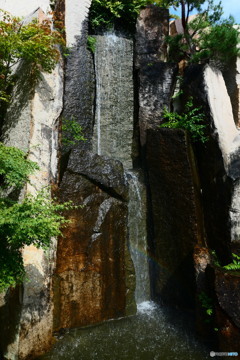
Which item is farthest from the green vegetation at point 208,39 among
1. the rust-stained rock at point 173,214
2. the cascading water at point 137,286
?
the rust-stained rock at point 173,214

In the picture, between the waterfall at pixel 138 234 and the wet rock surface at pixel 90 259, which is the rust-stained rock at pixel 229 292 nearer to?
the wet rock surface at pixel 90 259

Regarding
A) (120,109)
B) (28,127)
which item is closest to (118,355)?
(28,127)

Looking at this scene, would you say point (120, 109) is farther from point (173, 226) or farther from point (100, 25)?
point (173, 226)

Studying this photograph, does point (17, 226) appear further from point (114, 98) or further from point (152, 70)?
point (152, 70)

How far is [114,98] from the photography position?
979cm

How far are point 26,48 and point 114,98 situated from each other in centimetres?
485

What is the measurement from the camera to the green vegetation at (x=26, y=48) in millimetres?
5215

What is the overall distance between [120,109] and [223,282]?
6.63 meters

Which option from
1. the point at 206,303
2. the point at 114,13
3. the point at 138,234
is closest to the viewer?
the point at 206,303

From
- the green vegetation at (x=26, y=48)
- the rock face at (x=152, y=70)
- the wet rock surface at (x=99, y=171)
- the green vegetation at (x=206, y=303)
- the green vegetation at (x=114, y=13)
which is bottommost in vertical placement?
the green vegetation at (x=206, y=303)

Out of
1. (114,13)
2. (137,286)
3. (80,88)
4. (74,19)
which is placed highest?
(114,13)

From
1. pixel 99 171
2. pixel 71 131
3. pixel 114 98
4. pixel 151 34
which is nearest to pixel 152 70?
pixel 114 98

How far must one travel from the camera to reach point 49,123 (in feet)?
18.6

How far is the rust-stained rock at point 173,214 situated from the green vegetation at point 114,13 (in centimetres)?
525
